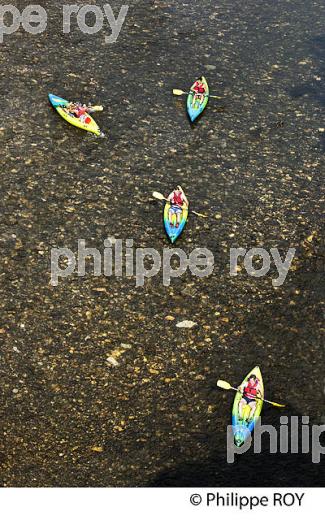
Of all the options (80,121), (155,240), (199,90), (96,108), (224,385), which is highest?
(199,90)

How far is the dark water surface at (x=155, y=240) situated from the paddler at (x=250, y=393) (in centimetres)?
21

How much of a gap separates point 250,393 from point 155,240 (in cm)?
317

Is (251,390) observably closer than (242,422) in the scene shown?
No

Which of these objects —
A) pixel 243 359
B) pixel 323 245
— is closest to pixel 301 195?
pixel 323 245

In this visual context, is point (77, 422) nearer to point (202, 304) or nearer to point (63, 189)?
point (202, 304)

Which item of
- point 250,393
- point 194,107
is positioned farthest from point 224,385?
point 194,107

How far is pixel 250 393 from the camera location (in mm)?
9711

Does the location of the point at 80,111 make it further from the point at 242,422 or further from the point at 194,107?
the point at 242,422

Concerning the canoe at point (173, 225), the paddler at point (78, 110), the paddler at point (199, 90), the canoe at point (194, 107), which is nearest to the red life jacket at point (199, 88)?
the paddler at point (199, 90)

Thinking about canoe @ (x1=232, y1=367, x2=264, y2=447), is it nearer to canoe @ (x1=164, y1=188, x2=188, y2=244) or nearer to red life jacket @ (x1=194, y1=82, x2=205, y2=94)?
canoe @ (x1=164, y1=188, x2=188, y2=244)

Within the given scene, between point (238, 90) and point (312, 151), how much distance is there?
2.38 meters

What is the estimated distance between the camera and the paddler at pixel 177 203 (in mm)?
11523

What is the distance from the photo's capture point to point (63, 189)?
1197 cm

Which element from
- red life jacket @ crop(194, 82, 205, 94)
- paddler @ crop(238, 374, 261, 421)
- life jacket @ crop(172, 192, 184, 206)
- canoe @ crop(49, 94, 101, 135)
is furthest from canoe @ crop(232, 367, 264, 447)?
red life jacket @ crop(194, 82, 205, 94)
